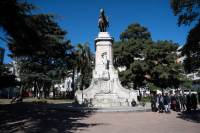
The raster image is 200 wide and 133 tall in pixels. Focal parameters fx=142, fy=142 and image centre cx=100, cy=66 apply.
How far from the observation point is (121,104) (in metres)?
14.0

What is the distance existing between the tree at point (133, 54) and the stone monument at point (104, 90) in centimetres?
969

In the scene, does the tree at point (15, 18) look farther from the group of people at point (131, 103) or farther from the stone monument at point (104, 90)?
the group of people at point (131, 103)

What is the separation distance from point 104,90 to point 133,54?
1509 cm

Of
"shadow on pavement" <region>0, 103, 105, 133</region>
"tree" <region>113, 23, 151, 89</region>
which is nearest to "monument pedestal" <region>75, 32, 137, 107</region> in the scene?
"shadow on pavement" <region>0, 103, 105, 133</region>

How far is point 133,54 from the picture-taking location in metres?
27.5

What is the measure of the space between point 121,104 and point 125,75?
1199 cm

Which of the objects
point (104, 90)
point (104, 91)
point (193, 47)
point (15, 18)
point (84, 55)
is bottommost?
point (104, 91)

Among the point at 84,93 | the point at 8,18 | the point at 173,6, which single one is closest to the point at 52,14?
the point at 8,18

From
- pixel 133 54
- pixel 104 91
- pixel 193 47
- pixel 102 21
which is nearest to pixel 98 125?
pixel 193 47

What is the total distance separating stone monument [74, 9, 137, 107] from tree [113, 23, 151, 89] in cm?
969

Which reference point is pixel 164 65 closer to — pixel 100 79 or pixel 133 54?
pixel 133 54

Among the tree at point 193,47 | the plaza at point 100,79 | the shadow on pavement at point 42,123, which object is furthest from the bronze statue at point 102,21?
the shadow on pavement at point 42,123

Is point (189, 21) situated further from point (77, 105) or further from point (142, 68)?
point (142, 68)

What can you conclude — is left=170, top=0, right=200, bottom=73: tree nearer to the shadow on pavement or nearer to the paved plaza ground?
the paved plaza ground
